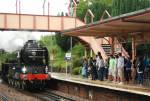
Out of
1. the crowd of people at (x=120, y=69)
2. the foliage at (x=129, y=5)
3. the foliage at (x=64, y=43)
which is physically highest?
the foliage at (x=129, y=5)

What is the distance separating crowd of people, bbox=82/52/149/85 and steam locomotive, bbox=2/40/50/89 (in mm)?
4055

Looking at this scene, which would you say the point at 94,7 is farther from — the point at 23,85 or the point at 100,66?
the point at 100,66

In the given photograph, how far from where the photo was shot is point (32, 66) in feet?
98.9

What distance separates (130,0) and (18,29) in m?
14.8

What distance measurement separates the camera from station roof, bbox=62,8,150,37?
19919mm

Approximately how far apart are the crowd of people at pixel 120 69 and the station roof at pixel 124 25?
160cm

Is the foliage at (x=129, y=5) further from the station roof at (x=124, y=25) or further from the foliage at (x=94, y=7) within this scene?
the station roof at (x=124, y=25)

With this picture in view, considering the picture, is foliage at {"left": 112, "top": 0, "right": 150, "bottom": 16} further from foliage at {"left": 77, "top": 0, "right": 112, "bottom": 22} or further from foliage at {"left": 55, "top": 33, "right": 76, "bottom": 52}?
foliage at {"left": 55, "top": 33, "right": 76, "bottom": 52}

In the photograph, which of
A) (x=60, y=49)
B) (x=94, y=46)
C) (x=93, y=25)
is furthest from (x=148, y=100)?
(x=60, y=49)

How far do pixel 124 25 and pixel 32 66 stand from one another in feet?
29.2

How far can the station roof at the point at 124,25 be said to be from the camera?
19.9 meters

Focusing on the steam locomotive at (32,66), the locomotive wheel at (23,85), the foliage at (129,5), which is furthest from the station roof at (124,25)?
the foliage at (129,5)

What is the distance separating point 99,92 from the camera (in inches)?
936

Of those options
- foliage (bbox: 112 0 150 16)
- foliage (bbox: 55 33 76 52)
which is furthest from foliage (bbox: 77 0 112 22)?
foliage (bbox: 112 0 150 16)
